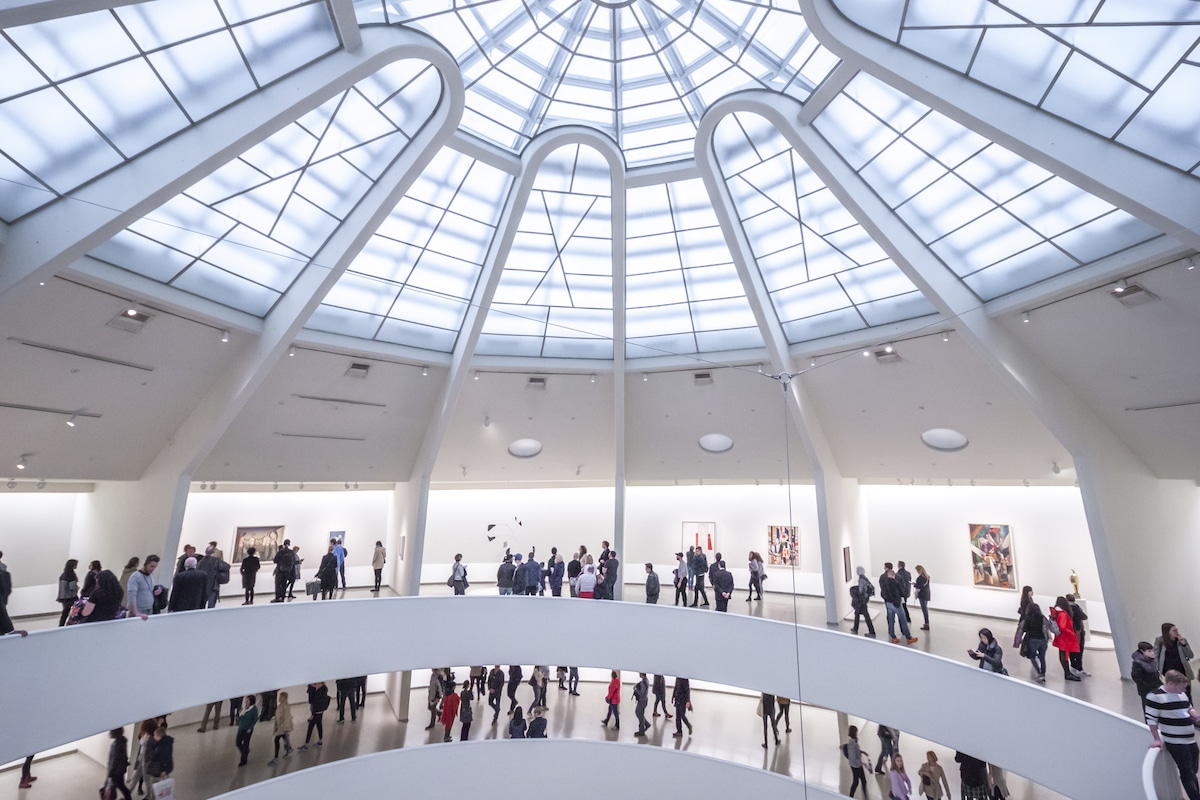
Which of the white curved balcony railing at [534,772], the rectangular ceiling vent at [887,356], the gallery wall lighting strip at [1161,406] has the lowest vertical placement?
the white curved balcony railing at [534,772]

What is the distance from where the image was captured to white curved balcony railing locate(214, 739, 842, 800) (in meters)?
15.0

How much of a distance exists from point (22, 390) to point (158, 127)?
6.91 m

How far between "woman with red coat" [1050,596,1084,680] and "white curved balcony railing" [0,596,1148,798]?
9.89 feet

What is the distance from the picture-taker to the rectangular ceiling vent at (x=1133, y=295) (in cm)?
1113

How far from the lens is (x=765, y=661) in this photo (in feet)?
50.7

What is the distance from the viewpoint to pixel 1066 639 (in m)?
13.0

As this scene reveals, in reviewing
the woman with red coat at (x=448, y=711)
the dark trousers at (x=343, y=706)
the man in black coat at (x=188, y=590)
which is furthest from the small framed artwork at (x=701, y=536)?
the man in black coat at (x=188, y=590)

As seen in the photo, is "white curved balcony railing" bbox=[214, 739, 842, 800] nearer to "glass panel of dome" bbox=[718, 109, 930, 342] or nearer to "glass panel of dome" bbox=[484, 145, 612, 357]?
"glass panel of dome" bbox=[484, 145, 612, 357]

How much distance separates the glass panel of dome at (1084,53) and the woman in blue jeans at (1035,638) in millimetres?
8859

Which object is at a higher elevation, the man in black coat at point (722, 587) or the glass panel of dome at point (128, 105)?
the glass panel of dome at point (128, 105)

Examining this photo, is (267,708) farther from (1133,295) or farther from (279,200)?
(1133,295)

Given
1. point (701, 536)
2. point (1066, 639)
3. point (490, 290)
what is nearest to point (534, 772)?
point (701, 536)

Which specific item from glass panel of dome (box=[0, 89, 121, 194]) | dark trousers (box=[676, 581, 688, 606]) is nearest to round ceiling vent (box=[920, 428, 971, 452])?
dark trousers (box=[676, 581, 688, 606])

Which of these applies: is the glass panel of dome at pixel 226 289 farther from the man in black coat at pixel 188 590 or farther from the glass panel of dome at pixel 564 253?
the man in black coat at pixel 188 590
